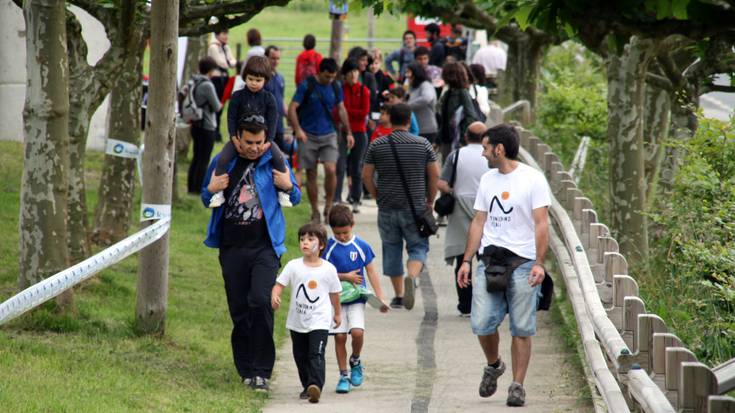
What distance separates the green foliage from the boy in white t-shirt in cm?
224

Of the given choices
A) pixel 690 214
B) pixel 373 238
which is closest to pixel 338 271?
pixel 690 214

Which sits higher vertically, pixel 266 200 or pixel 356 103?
pixel 356 103

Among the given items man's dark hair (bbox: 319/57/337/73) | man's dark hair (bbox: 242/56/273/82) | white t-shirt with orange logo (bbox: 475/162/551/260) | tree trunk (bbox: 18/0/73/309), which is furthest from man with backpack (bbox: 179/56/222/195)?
white t-shirt with orange logo (bbox: 475/162/551/260)

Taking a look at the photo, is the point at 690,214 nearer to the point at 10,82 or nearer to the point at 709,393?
the point at 709,393

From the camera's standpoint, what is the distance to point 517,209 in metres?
8.60

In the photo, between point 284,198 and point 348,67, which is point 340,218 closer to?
point 284,198

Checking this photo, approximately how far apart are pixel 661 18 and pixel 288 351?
6150 millimetres

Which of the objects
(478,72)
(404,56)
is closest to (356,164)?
(478,72)

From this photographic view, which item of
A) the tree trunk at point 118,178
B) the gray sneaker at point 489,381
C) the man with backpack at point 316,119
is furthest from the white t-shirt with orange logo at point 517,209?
the man with backpack at point 316,119

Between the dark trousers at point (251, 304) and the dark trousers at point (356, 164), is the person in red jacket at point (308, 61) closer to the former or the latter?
the dark trousers at point (356, 164)

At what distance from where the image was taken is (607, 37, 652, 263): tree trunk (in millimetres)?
12258

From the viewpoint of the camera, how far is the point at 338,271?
923 centimetres

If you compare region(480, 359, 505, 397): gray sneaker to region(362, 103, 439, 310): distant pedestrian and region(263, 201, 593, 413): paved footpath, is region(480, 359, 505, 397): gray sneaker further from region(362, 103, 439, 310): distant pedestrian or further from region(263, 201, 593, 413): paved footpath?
region(362, 103, 439, 310): distant pedestrian

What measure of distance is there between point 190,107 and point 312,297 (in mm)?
7943
